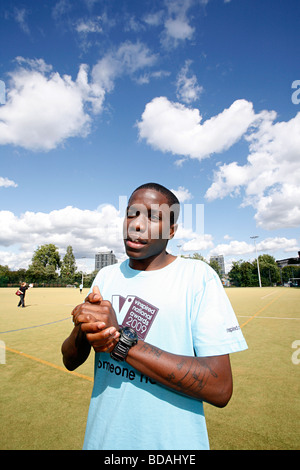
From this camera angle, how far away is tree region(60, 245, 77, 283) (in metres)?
87.5

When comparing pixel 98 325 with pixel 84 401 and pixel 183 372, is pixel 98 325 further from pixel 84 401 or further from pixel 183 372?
pixel 84 401

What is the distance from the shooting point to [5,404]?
397cm

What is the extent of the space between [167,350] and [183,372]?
0.59 feet

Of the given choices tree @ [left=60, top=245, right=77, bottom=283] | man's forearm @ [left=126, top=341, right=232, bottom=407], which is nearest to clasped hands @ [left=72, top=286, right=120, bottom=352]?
man's forearm @ [left=126, top=341, right=232, bottom=407]

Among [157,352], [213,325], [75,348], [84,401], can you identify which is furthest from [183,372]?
[84,401]

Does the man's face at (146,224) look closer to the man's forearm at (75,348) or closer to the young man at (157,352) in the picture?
the young man at (157,352)

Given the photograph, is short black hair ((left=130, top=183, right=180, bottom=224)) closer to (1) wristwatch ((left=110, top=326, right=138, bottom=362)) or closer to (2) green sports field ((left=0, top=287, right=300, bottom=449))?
(1) wristwatch ((left=110, top=326, right=138, bottom=362))

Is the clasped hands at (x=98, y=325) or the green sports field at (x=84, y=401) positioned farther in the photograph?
the green sports field at (x=84, y=401)

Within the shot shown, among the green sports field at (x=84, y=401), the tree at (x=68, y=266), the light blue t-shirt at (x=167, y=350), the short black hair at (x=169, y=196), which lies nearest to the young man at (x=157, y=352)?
the light blue t-shirt at (x=167, y=350)

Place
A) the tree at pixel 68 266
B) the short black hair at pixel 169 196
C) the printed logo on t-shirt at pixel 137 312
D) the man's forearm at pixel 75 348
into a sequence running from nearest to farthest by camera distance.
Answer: the printed logo on t-shirt at pixel 137 312, the man's forearm at pixel 75 348, the short black hair at pixel 169 196, the tree at pixel 68 266

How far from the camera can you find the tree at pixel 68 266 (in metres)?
87.5

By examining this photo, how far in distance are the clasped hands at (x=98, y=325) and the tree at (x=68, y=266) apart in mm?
89885

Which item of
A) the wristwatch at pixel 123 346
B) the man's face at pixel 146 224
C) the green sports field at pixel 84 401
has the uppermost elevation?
the man's face at pixel 146 224
